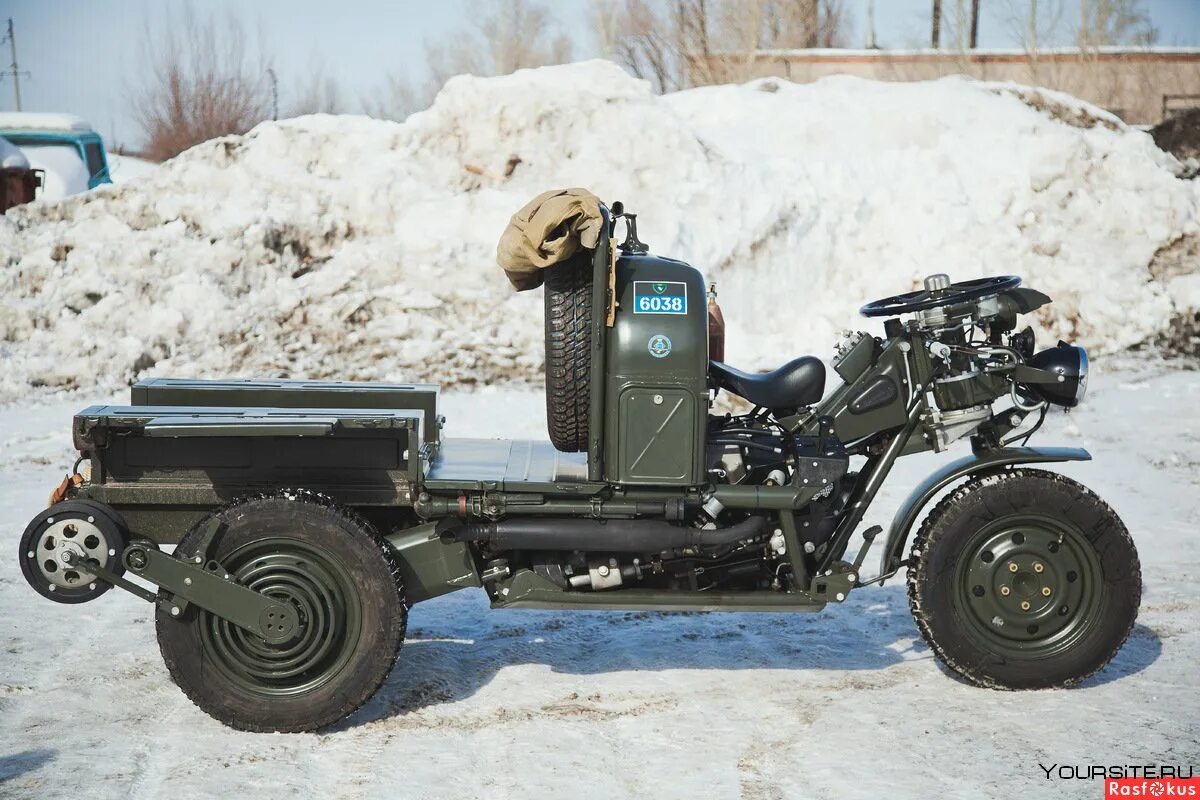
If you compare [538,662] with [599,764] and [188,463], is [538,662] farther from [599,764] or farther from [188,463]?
[188,463]

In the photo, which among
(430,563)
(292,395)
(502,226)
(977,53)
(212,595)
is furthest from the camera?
(977,53)

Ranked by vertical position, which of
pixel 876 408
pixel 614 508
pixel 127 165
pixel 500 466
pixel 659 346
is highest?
pixel 127 165

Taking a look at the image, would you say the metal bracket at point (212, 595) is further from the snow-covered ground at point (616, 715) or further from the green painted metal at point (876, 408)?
the green painted metal at point (876, 408)

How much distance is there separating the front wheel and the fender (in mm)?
74

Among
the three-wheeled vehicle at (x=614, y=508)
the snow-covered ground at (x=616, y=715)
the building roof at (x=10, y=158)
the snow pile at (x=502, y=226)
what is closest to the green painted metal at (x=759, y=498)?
the three-wheeled vehicle at (x=614, y=508)

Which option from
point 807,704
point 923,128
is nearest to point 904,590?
point 807,704

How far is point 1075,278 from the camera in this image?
14.9 meters

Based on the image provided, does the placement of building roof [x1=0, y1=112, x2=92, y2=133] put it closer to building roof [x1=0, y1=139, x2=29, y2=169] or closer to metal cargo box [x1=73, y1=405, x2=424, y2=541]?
building roof [x1=0, y1=139, x2=29, y2=169]

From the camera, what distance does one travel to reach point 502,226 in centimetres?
1459

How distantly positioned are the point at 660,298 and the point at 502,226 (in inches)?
393

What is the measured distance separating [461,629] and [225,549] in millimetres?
1737

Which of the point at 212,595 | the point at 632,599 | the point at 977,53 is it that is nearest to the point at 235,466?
the point at 212,595

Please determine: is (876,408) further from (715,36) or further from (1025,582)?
(715,36)

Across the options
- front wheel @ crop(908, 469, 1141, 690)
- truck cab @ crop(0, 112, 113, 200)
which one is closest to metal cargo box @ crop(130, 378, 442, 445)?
front wheel @ crop(908, 469, 1141, 690)
